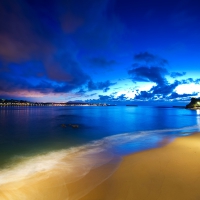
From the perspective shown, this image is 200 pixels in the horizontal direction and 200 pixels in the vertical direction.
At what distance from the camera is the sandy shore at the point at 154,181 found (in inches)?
209

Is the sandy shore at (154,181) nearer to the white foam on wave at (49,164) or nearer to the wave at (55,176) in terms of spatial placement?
the wave at (55,176)

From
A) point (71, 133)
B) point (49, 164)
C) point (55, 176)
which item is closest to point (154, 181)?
point (55, 176)

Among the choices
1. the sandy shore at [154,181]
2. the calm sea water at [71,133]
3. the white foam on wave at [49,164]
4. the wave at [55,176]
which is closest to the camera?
the sandy shore at [154,181]

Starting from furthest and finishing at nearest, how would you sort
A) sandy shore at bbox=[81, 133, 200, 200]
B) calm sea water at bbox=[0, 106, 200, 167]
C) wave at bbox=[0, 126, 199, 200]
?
calm sea water at bbox=[0, 106, 200, 167], wave at bbox=[0, 126, 199, 200], sandy shore at bbox=[81, 133, 200, 200]

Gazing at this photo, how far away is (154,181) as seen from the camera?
6.18m

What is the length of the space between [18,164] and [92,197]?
230 inches

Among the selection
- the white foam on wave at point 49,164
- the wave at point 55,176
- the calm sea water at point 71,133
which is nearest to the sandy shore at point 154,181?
the wave at point 55,176

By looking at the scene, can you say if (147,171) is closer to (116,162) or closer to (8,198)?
(116,162)

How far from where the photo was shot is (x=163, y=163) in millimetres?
8055

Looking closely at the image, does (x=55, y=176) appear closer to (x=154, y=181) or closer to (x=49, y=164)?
(x=49, y=164)

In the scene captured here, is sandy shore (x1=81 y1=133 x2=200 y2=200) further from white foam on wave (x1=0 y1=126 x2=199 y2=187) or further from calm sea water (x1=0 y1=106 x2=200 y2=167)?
calm sea water (x1=0 y1=106 x2=200 y2=167)

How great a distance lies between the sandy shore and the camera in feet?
17.4

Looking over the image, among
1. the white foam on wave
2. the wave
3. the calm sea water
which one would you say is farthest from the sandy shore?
the calm sea water

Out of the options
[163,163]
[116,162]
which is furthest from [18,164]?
[163,163]
